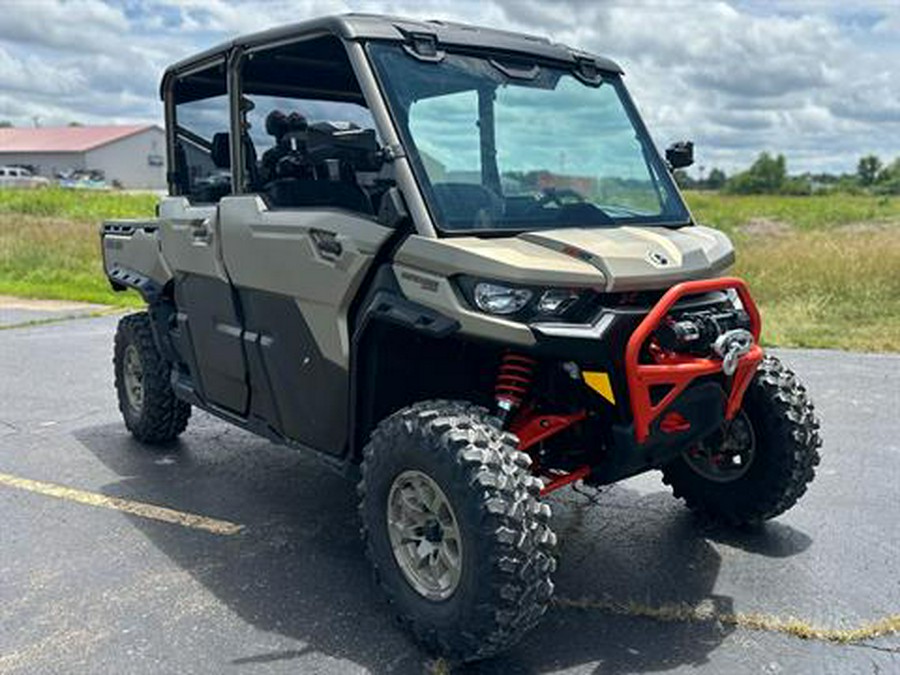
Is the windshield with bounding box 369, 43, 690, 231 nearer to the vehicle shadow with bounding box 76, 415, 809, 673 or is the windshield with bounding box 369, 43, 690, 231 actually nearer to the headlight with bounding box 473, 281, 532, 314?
the headlight with bounding box 473, 281, 532, 314

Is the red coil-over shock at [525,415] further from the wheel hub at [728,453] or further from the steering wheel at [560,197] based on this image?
the wheel hub at [728,453]

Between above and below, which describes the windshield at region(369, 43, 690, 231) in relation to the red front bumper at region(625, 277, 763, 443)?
above

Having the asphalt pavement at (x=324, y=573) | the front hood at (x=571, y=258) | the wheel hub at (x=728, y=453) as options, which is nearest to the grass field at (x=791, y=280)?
the asphalt pavement at (x=324, y=573)

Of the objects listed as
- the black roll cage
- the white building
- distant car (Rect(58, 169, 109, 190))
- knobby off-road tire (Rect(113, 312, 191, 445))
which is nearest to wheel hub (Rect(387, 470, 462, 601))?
the black roll cage

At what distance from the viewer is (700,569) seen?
4133mm

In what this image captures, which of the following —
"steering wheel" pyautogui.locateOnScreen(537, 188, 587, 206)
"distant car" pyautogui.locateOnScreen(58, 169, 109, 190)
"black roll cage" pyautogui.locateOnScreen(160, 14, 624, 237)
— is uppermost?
"black roll cage" pyautogui.locateOnScreen(160, 14, 624, 237)

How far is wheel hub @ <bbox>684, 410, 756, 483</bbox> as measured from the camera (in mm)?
4398

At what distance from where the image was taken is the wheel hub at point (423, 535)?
3.35 m

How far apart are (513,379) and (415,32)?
1.51 m

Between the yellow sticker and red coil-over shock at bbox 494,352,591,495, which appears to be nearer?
the yellow sticker

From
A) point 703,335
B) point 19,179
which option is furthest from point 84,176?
point 703,335

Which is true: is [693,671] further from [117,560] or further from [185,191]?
[185,191]

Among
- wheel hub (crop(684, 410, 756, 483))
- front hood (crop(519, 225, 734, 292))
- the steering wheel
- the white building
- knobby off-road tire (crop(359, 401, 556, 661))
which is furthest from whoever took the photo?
the white building

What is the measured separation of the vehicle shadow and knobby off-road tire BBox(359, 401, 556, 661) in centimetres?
20
